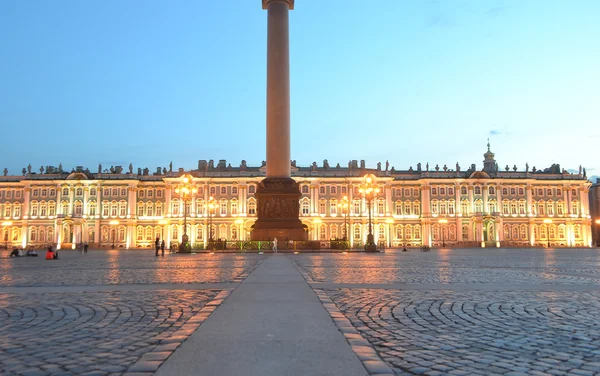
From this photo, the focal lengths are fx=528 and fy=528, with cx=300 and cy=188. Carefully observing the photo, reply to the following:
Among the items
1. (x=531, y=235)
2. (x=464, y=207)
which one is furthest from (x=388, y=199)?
(x=531, y=235)

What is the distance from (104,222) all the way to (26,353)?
298 ft

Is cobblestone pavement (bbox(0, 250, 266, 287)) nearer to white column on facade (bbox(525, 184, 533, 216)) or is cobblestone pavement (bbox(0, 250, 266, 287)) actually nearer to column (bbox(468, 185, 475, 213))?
column (bbox(468, 185, 475, 213))

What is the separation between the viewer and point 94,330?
22.8 ft

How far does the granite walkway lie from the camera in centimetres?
485

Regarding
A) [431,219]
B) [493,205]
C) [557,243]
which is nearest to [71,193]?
[431,219]

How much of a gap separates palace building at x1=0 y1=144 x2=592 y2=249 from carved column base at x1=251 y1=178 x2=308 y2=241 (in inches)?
1890

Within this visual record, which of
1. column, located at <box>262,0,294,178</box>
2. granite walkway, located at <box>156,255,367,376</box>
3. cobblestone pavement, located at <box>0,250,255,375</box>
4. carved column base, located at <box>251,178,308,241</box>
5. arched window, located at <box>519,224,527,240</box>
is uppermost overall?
column, located at <box>262,0,294,178</box>

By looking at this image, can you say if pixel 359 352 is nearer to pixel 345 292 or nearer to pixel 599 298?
pixel 345 292

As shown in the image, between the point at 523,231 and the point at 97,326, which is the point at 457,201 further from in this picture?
the point at 97,326

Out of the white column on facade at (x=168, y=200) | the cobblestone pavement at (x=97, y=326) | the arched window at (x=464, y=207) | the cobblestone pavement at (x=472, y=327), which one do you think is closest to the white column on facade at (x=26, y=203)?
the white column on facade at (x=168, y=200)

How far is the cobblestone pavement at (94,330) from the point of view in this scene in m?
5.22

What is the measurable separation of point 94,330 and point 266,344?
2.59 metres

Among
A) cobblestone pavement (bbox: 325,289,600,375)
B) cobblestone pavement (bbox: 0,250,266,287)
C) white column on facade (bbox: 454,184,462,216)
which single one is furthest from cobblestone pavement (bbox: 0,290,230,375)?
white column on facade (bbox: 454,184,462,216)

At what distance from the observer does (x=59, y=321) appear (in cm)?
Answer: 764
